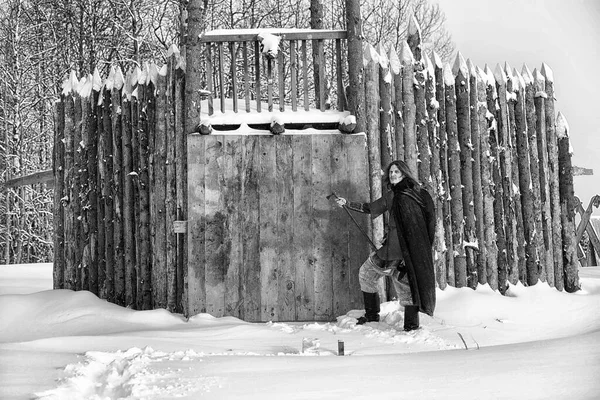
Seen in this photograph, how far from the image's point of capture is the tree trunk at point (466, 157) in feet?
22.6

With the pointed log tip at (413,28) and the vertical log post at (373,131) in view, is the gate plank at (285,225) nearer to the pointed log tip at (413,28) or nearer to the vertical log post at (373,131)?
the vertical log post at (373,131)

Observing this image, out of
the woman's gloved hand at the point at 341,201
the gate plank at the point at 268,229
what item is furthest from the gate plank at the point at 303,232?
the woman's gloved hand at the point at 341,201

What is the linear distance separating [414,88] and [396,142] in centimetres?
69

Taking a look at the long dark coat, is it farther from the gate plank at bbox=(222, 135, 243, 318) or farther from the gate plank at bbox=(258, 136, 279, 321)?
the gate plank at bbox=(222, 135, 243, 318)

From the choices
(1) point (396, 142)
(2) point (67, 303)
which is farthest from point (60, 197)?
(1) point (396, 142)

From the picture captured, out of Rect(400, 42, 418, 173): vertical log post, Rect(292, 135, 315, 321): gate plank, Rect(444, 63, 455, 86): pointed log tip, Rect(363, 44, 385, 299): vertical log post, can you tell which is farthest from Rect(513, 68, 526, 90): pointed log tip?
Rect(292, 135, 315, 321): gate plank

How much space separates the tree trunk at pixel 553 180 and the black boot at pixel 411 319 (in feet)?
8.80

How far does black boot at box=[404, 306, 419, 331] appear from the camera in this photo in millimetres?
5453

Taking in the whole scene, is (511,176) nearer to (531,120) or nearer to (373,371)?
(531,120)

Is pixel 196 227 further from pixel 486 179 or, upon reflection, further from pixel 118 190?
pixel 486 179

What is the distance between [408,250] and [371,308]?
2.45ft

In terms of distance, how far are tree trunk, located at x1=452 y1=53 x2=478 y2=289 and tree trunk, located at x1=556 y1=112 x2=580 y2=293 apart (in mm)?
1300

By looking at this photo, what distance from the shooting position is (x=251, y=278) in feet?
21.0

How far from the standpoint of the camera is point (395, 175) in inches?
221
